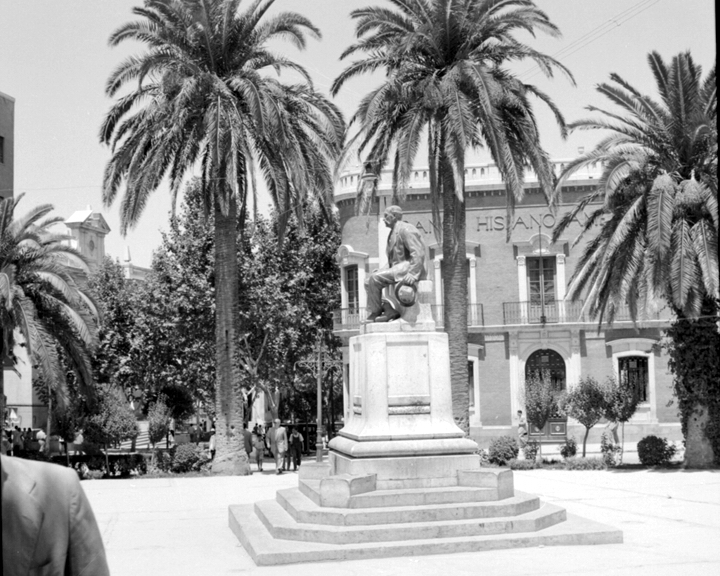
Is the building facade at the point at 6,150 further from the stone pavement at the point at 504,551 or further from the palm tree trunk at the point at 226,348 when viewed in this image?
the stone pavement at the point at 504,551

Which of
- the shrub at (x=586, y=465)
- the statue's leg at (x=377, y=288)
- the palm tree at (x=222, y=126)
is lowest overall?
the shrub at (x=586, y=465)

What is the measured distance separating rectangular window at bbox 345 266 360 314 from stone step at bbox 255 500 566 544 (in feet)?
81.4

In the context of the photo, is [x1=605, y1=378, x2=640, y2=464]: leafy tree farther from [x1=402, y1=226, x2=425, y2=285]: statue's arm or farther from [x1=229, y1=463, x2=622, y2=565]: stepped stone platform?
[x1=402, y1=226, x2=425, y2=285]: statue's arm

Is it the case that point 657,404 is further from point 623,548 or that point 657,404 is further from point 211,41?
point 623,548

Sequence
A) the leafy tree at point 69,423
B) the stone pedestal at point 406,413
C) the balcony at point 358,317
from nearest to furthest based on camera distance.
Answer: the stone pedestal at point 406,413 → the leafy tree at point 69,423 → the balcony at point 358,317

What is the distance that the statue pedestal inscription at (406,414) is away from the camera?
38.1 ft

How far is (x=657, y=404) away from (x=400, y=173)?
1780 centimetres

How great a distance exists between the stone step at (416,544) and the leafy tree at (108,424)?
48.3ft

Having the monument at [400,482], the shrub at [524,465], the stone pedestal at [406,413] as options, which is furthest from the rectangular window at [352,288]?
the stone pedestal at [406,413]

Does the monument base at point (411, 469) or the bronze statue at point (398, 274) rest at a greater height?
the bronze statue at point (398, 274)

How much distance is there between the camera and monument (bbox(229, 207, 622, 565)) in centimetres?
1027

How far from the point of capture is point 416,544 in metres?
10.1

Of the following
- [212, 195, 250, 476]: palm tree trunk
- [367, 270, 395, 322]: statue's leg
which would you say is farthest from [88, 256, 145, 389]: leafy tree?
[367, 270, 395, 322]: statue's leg

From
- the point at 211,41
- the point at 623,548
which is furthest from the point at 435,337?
the point at 211,41
